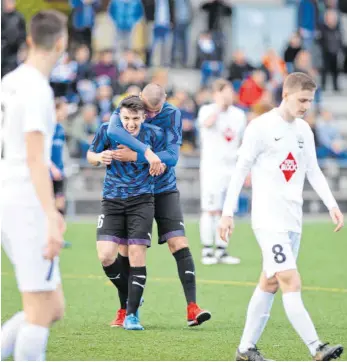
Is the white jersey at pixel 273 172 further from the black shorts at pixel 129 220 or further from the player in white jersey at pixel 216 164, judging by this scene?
the player in white jersey at pixel 216 164

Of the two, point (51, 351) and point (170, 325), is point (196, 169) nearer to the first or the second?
point (170, 325)

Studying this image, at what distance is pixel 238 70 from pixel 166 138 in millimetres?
17155

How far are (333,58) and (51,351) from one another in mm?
21471

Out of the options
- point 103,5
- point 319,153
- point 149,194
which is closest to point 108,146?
point 149,194

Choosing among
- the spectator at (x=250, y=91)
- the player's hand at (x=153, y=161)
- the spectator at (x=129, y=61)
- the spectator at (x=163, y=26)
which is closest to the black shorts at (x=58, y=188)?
the player's hand at (x=153, y=161)

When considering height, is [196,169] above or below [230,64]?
below

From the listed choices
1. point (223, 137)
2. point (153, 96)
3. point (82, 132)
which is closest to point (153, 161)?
point (153, 96)

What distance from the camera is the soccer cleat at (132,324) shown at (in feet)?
31.0

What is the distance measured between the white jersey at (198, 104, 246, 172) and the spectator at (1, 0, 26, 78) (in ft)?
29.9

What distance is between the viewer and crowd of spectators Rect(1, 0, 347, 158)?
77.3 ft

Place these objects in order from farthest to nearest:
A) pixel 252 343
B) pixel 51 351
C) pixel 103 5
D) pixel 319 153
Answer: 1. pixel 103 5
2. pixel 319 153
3. pixel 51 351
4. pixel 252 343

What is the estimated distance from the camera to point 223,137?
600 inches

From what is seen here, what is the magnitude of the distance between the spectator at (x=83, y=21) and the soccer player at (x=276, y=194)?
18977 millimetres

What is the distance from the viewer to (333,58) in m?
28.8
